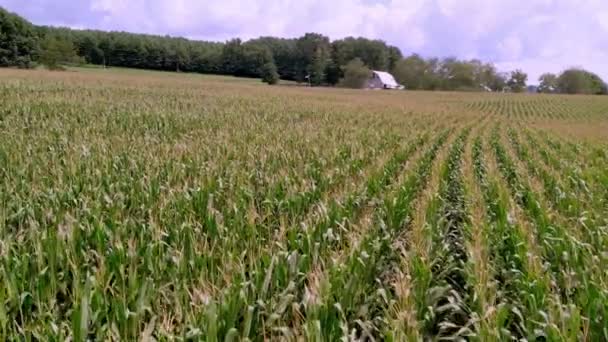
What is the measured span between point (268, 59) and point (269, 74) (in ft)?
41.5

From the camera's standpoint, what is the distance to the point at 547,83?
128 meters

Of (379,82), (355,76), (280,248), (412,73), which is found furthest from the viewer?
(412,73)

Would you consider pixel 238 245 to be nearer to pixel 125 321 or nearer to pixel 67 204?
pixel 125 321

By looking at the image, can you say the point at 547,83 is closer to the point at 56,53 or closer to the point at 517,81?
the point at 517,81

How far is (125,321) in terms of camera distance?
265cm

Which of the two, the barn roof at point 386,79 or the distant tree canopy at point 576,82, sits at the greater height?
the distant tree canopy at point 576,82

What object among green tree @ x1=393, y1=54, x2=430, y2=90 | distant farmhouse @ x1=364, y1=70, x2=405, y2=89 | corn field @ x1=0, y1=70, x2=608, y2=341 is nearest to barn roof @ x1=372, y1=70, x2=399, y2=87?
distant farmhouse @ x1=364, y1=70, x2=405, y2=89

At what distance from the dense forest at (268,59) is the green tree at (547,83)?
0.40 metres

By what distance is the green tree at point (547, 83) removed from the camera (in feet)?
408

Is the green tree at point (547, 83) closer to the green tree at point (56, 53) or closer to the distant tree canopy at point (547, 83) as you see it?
the distant tree canopy at point (547, 83)

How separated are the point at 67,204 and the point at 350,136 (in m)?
9.88

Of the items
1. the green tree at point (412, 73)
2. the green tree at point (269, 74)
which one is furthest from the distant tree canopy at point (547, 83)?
the green tree at point (269, 74)

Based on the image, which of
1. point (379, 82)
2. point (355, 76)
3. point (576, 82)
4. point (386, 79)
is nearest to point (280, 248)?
point (355, 76)

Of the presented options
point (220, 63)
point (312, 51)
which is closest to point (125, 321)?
point (220, 63)
